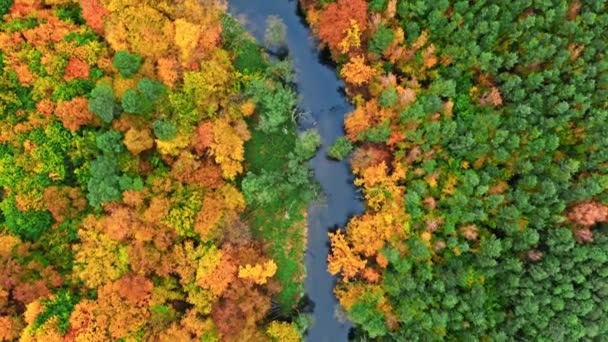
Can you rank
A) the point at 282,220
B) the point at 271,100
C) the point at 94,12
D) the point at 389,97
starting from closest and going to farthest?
the point at 389,97
the point at 94,12
the point at 271,100
the point at 282,220

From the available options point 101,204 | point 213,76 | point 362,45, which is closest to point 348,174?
point 362,45

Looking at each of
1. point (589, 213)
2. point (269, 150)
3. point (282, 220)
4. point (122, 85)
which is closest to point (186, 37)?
point (122, 85)

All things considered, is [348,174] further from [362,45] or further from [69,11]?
[69,11]

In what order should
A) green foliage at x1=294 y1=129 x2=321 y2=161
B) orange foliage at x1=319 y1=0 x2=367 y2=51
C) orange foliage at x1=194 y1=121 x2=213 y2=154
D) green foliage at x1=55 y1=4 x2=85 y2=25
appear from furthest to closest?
green foliage at x1=294 y1=129 x2=321 y2=161 < green foliage at x1=55 y1=4 x2=85 y2=25 < orange foliage at x1=319 y1=0 x2=367 y2=51 < orange foliage at x1=194 y1=121 x2=213 y2=154

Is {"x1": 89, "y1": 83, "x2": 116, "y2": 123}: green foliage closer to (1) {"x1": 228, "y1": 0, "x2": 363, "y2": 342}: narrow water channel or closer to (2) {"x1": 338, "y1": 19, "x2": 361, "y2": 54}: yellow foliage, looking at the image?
(1) {"x1": 228, "y1": 0, "x2": 363, "y2": 342}: narrow water channel

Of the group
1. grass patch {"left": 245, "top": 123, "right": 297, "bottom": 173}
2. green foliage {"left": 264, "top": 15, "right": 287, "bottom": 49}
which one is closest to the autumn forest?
grass patch {"left": 245, "top": 123, "right": 297, "bottom": 173}

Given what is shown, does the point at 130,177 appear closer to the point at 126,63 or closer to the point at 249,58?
the point at 126,63
